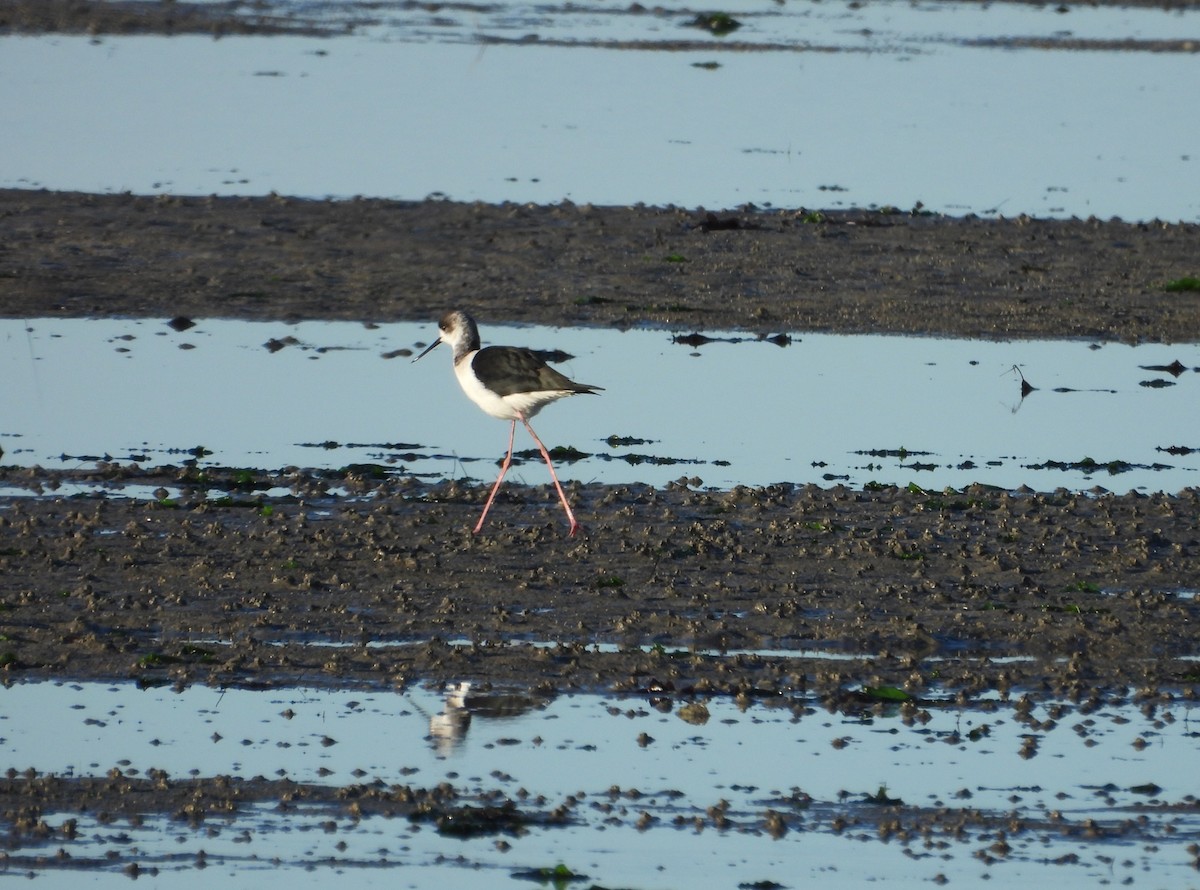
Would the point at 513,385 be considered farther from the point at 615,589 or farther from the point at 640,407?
the point at 640,407

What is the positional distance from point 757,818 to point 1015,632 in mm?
2345

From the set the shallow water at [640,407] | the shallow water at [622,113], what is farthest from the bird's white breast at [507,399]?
the shallow water at [622,113]

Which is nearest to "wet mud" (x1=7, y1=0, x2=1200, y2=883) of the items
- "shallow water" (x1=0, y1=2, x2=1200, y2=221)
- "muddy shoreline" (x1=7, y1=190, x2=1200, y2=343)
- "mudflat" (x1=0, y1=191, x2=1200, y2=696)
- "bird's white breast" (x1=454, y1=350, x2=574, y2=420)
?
A: "mudflat" (x1=0, y1=191, x2=1200, y2=696)

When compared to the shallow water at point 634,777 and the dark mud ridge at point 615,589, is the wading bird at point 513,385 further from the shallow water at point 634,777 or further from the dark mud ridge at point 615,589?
the shallow water at point 634,777

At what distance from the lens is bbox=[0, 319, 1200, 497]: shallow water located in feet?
38.5

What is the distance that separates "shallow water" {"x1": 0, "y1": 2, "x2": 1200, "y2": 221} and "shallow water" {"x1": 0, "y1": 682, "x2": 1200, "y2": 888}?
11.7 meters

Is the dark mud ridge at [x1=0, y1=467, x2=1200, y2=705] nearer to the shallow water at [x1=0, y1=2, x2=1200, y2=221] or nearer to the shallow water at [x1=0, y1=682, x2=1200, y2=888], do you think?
the shallow water at [x1=0, y1=682, x2=1200, y2=888]

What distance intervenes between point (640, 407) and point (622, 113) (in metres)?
13.2

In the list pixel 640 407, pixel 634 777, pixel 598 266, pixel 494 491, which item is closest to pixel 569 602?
pixel 494 491

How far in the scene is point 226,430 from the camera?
1217cm

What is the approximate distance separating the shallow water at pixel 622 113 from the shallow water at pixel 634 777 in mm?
11651

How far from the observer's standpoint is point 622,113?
25.7 metres

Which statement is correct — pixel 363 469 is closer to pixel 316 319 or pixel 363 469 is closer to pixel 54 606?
pixel 54 606

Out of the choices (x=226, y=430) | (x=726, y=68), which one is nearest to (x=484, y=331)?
(x=226, y=430)
